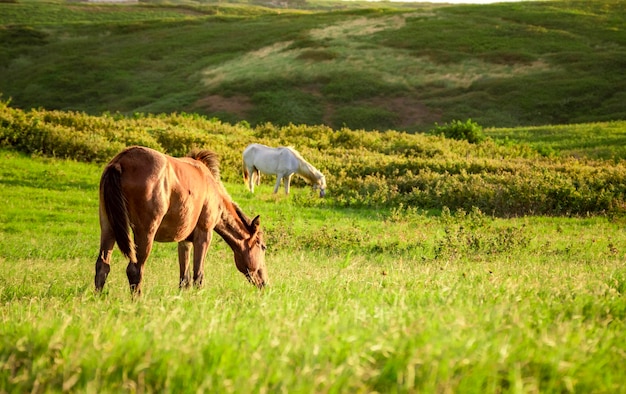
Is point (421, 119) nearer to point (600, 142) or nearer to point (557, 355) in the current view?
point (600, 142)

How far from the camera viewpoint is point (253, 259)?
1008 centimetres

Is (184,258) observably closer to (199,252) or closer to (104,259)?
(199,252)

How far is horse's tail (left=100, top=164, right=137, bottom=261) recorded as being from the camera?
26.3ft

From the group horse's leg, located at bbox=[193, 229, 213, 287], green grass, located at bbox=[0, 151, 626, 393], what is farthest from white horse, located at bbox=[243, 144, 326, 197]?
green grass, located at bbox=[0, 151, 626, 393]

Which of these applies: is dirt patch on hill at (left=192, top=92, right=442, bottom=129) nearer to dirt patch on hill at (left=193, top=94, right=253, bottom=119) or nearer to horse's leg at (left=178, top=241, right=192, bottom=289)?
dirt patch on hill at (left=193, top=94, right=253, bottom=119)

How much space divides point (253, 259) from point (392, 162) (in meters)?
16.9

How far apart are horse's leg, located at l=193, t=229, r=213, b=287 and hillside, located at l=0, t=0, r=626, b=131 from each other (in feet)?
127

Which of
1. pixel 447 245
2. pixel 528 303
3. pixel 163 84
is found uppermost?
pixel 528 303

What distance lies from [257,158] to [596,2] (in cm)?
7918

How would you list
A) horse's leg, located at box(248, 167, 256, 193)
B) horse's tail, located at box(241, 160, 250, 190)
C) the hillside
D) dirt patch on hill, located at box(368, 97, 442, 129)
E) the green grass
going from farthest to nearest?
1. the hillside
2. dirt patch on hill, located at box(368, 97, 442, 129)
3. horse's tail, located at box(241, 160, 250, 190)
4. horse's leg, located at box(248, 167, 256, 193)
5. the green grass

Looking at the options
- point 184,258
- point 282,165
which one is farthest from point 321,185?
point 184,258

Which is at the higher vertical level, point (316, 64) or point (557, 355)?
point (557, 355)

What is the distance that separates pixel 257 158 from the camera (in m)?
24.9

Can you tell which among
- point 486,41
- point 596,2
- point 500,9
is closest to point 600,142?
point 486,41
